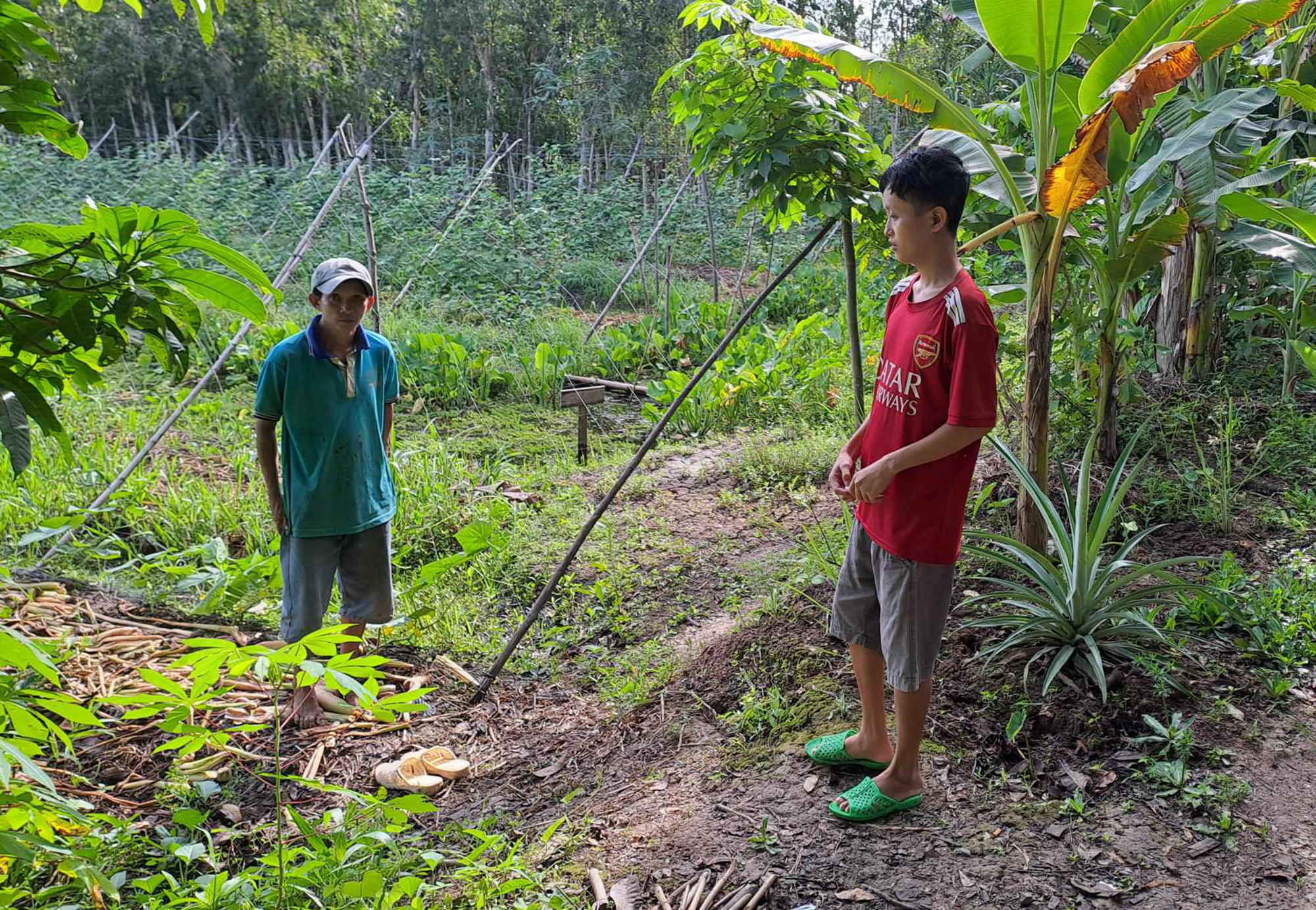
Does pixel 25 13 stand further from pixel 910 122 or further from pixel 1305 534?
pixel 910 122

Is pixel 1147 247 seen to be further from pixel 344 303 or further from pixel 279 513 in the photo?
pixel 279 513

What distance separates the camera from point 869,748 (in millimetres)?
2600

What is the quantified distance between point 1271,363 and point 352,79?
59.4 feet

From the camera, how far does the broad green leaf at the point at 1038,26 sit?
3.05 metres

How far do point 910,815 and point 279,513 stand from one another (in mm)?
2353

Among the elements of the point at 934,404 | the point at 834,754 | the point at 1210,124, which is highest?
the point at 1210,124

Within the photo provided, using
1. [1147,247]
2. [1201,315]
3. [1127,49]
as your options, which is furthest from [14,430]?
[1201,315]

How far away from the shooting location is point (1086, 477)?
311 centimetres

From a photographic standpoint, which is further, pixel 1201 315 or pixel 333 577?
pixel 1201 315

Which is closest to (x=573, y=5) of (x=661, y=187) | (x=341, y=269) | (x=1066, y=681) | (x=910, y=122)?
(x=661, y=187)

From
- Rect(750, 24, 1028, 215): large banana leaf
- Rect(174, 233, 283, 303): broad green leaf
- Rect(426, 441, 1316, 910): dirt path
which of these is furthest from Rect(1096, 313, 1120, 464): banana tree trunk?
Rect(174, 233, 283, 303): broad green leaf

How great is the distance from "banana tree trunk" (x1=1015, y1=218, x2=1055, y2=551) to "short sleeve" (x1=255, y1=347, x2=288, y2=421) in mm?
2616

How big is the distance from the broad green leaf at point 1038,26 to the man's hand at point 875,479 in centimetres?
178

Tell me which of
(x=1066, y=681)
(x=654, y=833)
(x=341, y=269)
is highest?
(x=341, y=269)
